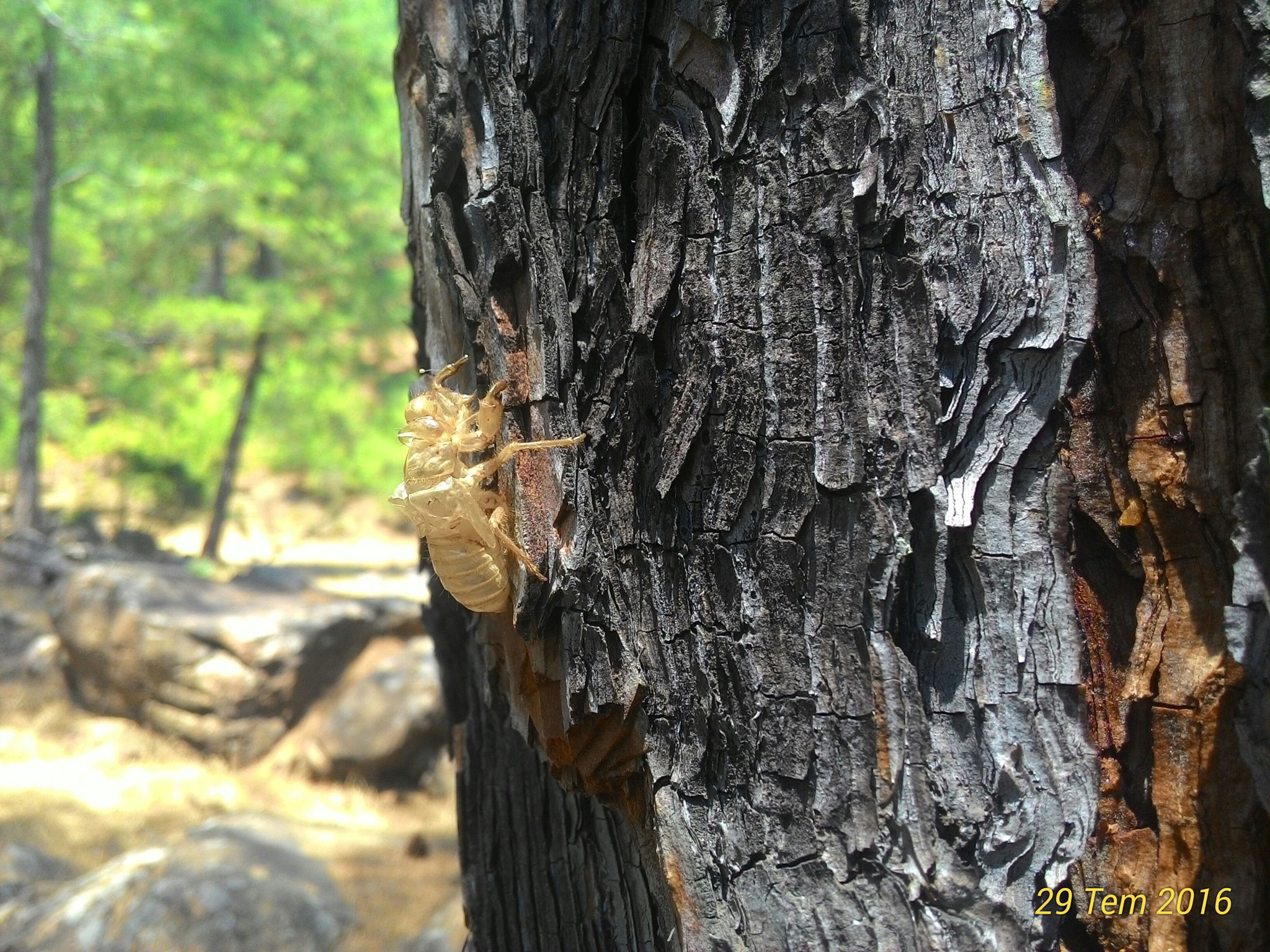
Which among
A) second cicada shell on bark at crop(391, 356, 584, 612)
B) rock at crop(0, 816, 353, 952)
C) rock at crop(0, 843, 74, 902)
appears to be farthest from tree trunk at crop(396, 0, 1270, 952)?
rock at crop(0, 843, 74, 902)

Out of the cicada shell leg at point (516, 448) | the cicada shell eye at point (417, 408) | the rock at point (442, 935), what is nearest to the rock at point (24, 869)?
the rock at point (442, 935)

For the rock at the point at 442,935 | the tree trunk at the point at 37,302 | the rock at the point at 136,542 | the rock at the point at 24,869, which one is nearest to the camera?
the rock at the point at 442,935

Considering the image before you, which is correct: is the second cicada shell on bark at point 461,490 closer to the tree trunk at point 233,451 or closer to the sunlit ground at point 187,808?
the sunlit ground at point 187,808

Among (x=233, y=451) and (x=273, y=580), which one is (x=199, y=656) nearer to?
(x=273, y=580)

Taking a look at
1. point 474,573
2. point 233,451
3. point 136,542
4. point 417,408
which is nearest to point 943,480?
point 474,573

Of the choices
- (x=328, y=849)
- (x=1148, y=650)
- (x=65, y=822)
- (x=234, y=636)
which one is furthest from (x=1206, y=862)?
(x=234, y=636)

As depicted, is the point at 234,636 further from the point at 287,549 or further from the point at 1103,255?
the point at 287,549
